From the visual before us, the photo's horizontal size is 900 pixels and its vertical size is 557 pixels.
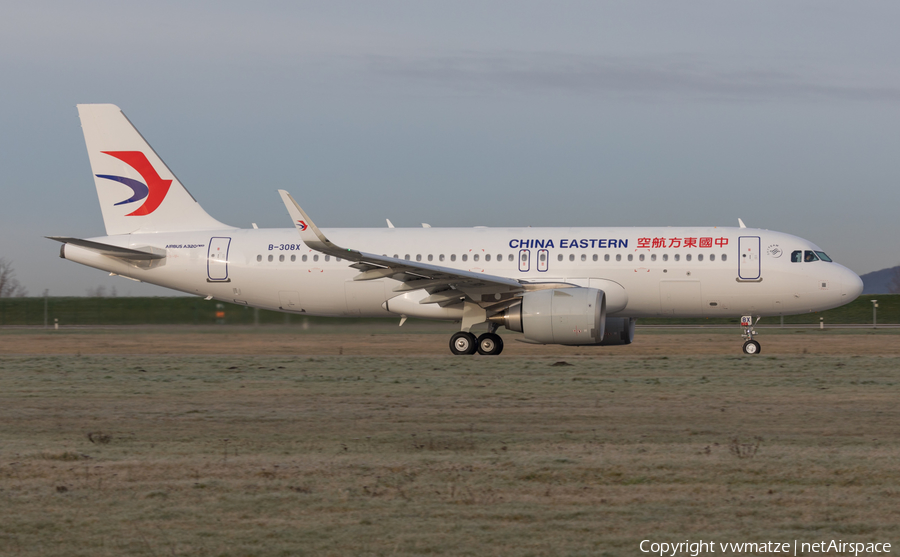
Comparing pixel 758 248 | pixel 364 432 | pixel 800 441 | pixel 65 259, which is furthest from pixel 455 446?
pixel 65 259

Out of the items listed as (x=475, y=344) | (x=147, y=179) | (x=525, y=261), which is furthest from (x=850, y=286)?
(x=147, y=179)

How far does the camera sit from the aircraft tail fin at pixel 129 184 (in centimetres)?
2498

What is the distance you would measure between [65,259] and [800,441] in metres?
20.9

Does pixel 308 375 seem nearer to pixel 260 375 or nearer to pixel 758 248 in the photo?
pixel 260 375

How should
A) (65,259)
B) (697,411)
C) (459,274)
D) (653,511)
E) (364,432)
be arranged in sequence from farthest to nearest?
(65,259), (459,274), (697,411), (364,432), (653,511)

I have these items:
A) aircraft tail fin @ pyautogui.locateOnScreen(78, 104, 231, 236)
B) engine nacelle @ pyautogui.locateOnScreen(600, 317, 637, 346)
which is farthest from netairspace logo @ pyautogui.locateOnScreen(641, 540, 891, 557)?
aircraft tail fin @ pyautogui.locateOnScreen(78, 104, 231, 236)

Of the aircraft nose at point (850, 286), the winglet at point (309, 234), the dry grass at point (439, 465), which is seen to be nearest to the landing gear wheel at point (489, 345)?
the winglet at point (309, 234)

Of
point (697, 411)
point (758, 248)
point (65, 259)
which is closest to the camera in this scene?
point (697, 411)

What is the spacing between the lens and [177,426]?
10.0 metres

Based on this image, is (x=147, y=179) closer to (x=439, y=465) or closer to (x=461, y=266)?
(x=461, y=266)

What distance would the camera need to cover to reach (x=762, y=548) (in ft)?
16.9

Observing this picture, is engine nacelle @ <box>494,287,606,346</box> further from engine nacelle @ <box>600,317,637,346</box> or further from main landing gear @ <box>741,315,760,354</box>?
main landing gear @ <box>741,315,760,354</box>

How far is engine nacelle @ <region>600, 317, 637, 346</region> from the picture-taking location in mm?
22812

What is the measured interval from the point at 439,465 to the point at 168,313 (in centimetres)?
2670
